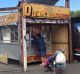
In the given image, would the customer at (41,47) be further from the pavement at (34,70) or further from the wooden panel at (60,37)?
the wooden panel at (60,37)

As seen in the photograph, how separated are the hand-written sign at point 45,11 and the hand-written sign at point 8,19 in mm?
1083

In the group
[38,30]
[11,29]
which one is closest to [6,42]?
[11,29]

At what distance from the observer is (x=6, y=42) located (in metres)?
18.1

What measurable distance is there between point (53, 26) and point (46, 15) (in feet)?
8.06

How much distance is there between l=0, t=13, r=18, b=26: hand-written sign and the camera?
15844mm

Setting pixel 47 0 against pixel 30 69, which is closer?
pixel 30 69

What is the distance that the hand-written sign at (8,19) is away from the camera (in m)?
15.8

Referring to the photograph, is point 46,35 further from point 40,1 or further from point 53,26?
point 40,1

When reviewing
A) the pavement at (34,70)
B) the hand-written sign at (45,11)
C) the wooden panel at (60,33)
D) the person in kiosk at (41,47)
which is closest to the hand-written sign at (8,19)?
the hand-written sign at (45,11)

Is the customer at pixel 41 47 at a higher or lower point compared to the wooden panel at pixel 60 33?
lower

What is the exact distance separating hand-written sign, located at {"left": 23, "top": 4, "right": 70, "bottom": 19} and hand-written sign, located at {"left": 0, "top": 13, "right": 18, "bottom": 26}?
108 centimetres

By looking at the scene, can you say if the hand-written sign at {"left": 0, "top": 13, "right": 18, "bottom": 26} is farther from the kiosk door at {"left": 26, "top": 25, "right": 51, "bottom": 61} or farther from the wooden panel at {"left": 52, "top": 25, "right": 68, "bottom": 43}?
the wooden panel at {"left": 52, "top": 25, "right": 68, "bottom": 43}

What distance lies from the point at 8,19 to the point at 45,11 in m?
2.34

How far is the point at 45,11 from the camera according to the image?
51.4 feet
